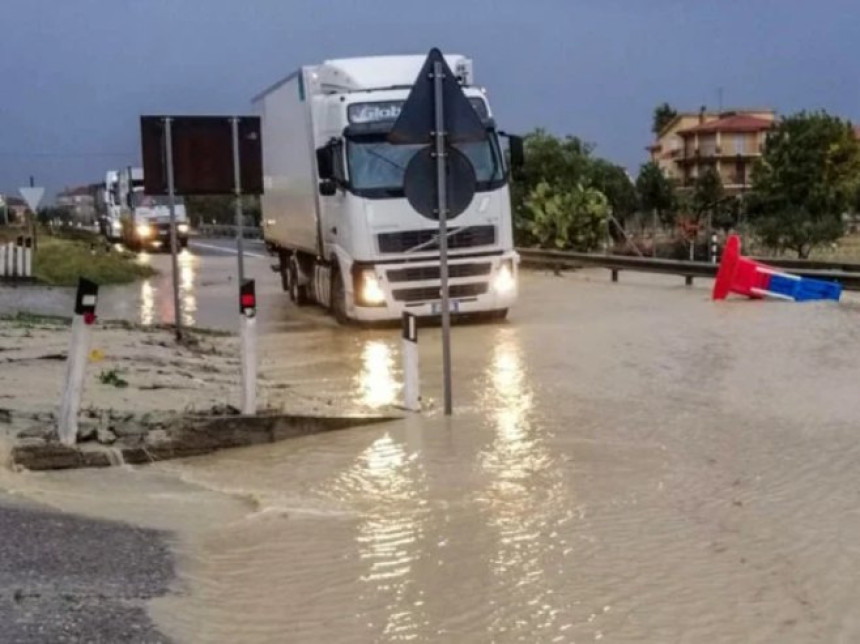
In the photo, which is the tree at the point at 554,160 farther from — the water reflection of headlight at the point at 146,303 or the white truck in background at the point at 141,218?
the water reflection of headlight at the point at 146,303

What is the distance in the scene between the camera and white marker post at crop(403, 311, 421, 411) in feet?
33.1

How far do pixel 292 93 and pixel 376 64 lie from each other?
7.91 ft

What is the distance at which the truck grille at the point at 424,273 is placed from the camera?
1681cm

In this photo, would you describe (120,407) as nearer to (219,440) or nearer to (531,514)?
(219,440)

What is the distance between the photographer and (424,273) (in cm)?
1691

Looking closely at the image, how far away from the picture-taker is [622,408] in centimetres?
1063

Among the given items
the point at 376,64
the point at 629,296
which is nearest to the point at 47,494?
the point at 376,64

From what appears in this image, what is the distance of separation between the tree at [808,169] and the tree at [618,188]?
6048mm

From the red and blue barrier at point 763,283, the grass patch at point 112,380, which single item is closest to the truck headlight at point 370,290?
the grass patch at point 112,380

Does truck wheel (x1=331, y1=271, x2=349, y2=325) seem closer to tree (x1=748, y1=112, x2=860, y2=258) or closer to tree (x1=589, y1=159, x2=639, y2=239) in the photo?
tree (x1=748, y1=112, x2=860, y2=258)

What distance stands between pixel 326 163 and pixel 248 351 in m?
8.49

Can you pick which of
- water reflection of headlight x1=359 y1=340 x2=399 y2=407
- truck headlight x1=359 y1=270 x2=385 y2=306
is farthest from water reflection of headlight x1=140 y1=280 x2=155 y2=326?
water reflection of headlight x1=359 y1=340 x2=399 y2=407

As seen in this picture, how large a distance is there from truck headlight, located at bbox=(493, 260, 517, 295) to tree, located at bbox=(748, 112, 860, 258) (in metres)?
34.5

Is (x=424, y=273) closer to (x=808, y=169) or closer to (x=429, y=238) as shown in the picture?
(x=429, y=238)
